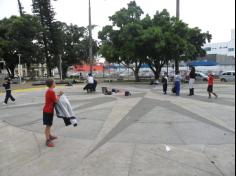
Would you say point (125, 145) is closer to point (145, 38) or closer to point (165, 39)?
point (145, 38)

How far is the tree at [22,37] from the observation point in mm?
49188

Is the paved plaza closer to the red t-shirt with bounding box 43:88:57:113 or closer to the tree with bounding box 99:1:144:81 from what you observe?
the red t-shirt with bounding box 43:88:57:113

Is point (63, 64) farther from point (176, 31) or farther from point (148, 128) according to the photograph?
point (148, 128)

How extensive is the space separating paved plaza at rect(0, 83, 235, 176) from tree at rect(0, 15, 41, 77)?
40.9 metres

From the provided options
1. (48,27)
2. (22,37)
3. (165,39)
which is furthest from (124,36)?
(48,27)

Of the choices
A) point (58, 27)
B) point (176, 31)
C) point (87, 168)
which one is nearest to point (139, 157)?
point (87, 168)

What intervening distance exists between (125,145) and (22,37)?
4666 cm

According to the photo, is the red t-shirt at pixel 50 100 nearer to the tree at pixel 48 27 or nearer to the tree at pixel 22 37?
the tree at pixel 22 37

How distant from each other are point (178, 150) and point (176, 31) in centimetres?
2711

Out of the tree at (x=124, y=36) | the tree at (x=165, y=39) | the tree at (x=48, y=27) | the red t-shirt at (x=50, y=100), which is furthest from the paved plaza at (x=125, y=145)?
the tree at (x=48, y=27)

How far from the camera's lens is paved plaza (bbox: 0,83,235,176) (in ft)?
17.6

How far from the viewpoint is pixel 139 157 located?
596 centimetres

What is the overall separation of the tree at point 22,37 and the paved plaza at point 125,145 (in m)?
40.9

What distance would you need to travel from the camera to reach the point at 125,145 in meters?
6.83
